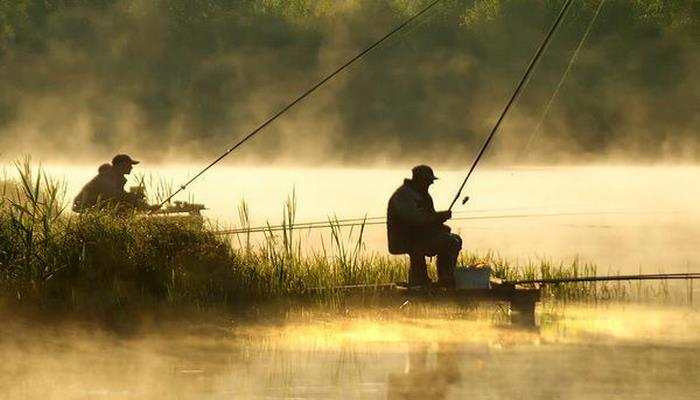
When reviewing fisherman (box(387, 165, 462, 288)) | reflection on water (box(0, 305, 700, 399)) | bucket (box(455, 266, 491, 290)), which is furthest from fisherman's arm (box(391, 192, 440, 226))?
reflection on water (box(0, 305, 700, 399))

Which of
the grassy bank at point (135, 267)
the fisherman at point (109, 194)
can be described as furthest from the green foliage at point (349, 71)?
the grassy bank at point (135, 267)

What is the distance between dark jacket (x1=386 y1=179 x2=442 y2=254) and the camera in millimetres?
14516

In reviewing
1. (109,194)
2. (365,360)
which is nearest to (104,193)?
(109,194)

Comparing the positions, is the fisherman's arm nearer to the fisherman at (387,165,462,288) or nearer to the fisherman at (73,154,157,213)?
the fisherman at (387,165,462,288)

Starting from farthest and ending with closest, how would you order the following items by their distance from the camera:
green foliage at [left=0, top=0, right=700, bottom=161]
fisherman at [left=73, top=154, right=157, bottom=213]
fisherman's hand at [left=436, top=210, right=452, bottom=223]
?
green foliage at [left=0, top=0, right=700, bottom=161] → fisherman at [left=73, top=154, right=157, bottom=213] → fisherman's hand at [left=436, top=210, right=452, bottom=223]

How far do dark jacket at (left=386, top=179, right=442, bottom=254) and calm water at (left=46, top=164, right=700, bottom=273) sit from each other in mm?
1826

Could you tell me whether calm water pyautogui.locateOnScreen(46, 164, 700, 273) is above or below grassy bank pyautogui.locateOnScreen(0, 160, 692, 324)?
above

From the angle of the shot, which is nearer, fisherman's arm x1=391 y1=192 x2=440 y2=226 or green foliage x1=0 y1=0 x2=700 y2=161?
fisherman's arm x1=391 y1=192 x2=440 y2=226

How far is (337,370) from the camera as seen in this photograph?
1178cm

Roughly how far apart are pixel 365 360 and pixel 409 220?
2.55m

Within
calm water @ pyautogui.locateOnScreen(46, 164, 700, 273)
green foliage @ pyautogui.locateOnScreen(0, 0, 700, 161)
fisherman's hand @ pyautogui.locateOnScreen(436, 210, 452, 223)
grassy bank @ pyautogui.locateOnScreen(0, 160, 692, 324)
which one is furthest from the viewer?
green foliage @ pyautogui.locateOnScreen(0, 0, 700, 161)

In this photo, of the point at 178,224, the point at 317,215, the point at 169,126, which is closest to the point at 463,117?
the point at 169,126

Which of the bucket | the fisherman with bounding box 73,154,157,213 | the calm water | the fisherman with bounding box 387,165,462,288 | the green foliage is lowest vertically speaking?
the bucket

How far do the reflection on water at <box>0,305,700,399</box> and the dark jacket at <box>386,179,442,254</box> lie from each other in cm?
67
